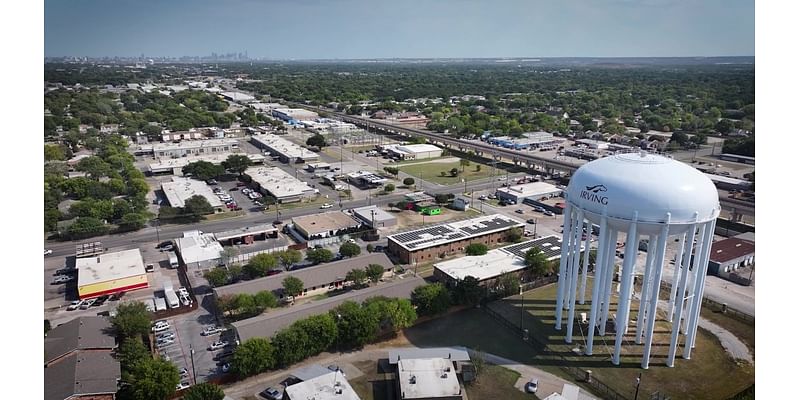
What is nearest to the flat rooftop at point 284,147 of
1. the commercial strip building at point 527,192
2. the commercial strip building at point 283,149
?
the commercial strip building at point 283,149

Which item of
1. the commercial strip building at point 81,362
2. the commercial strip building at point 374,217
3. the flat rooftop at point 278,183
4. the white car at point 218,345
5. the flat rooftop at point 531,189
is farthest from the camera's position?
the flat rooftop at point 531,189

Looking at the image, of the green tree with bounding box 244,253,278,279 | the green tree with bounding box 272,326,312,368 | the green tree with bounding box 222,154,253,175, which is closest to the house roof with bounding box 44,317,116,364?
the green tree with bounding box 272,326,312,368

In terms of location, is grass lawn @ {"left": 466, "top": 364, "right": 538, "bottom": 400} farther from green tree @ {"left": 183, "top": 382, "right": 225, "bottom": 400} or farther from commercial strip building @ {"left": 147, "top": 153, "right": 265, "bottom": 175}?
A: commercial strip building @ {"left": 147, "top": 153, "right": 265, "bottom": 175}

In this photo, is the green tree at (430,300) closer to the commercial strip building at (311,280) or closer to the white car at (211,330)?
the commercial strip building at (311,280)

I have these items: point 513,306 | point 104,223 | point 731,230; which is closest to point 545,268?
point 513,306

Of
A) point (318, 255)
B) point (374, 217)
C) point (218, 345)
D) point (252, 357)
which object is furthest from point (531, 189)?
point (252, 357)

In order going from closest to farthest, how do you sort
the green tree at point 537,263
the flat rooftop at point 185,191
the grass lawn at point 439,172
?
1. the green tree at point 537,263
2. the flat rooftop at point 185,191
3. the grass lawn at point 439,172
